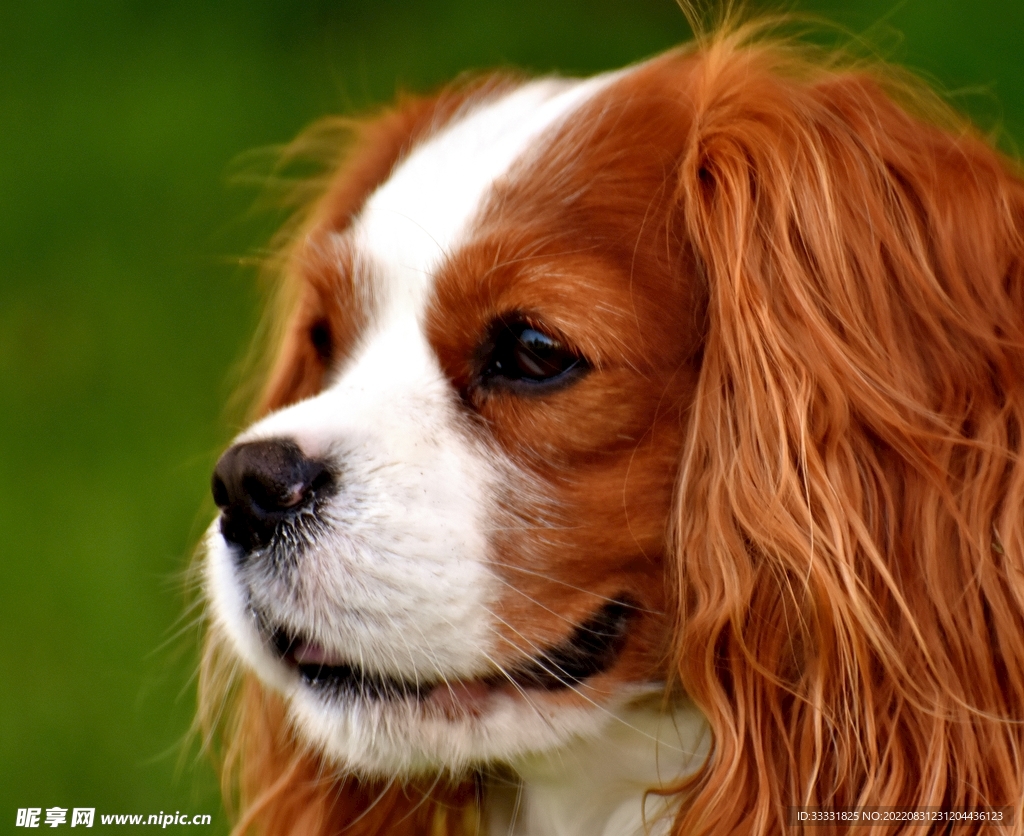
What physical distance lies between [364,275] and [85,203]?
3073 millimetres

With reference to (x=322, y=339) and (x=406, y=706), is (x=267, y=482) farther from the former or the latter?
(x=322, y=339)

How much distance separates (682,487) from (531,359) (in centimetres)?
Answer: 31

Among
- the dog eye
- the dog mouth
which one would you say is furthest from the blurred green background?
the dog eye

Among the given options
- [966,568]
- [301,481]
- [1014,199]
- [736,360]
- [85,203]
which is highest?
[1014,199]

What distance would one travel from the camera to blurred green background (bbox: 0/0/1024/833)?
4.10m

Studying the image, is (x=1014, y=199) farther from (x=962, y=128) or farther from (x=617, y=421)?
(x=617, y=421)

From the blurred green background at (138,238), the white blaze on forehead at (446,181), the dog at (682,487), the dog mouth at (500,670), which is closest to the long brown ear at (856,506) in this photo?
the dog at (682,487)

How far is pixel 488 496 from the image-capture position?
192 cm

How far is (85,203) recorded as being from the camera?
4.86m

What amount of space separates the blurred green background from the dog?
7.17ft

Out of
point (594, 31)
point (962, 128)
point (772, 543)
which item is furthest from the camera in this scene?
point (594, 31)

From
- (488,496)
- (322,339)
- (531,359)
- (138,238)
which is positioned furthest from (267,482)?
(138,238)

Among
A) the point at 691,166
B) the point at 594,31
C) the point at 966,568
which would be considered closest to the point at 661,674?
the point at 966,568

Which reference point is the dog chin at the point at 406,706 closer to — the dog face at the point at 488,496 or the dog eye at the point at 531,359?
the dog face at the point at 488,496
